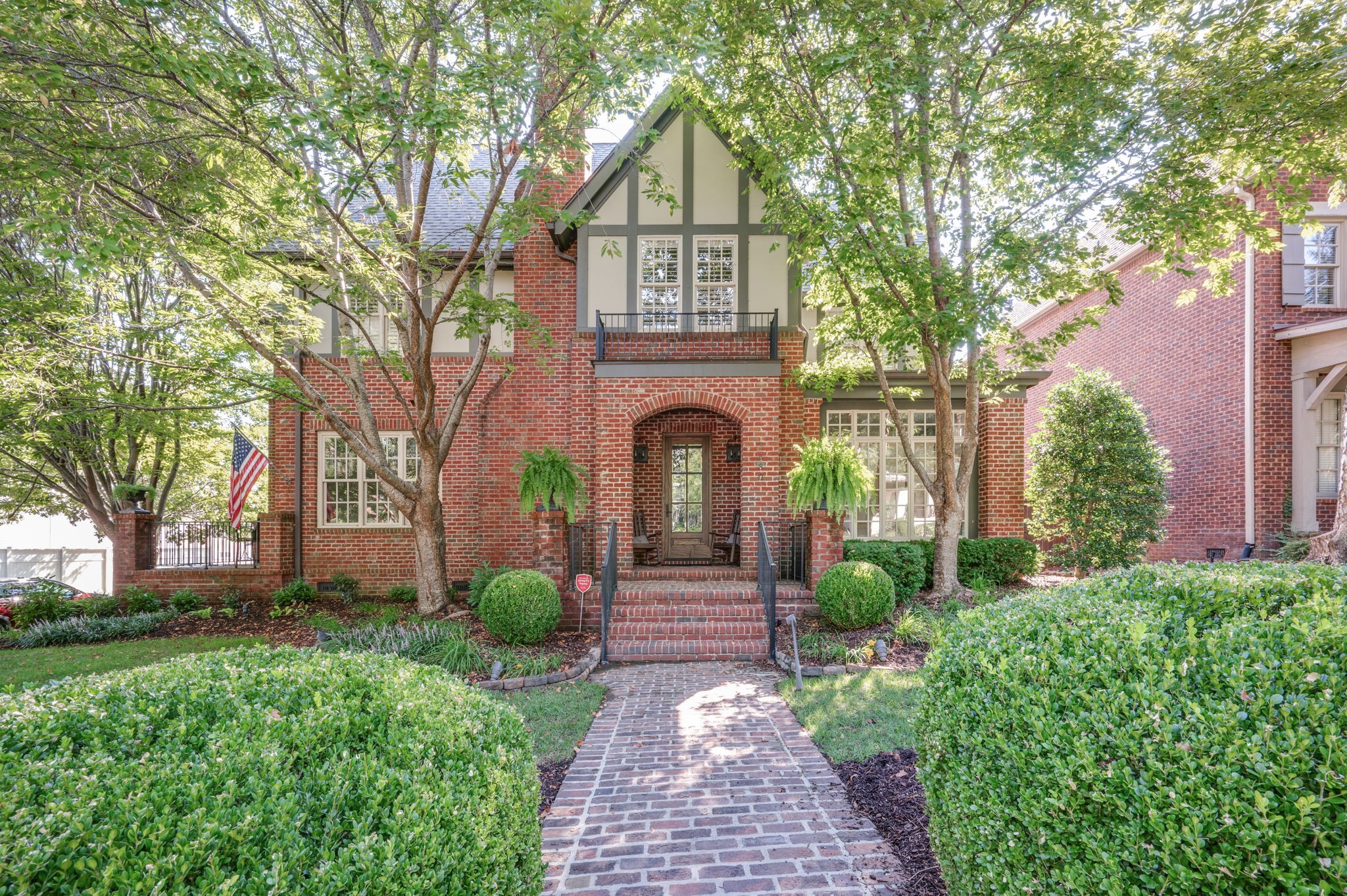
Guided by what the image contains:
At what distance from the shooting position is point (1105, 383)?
10.5 m

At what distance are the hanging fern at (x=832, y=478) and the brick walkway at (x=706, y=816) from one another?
352 centimetres

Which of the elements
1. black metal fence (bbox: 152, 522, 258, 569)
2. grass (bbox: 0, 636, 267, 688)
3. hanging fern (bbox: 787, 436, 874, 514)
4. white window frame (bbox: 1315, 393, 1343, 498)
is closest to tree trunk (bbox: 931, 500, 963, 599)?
hanging fern (bbox: 787, 436, 874, 514)

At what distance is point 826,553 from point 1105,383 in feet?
20.7

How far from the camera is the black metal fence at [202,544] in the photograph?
1122 centimetres

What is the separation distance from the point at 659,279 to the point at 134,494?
10.3m

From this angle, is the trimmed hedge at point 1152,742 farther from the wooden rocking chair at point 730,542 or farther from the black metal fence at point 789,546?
the wooden rocking chair at point 730,542

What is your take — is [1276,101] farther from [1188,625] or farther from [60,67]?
[60,67]

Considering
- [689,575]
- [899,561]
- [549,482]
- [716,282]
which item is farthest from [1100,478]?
[549,482]

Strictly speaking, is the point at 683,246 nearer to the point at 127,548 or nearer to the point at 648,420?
the point at 648,420

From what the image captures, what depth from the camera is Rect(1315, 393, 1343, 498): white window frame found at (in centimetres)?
1021

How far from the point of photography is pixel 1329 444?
33.8 ft

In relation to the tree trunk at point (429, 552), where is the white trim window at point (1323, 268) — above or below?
above

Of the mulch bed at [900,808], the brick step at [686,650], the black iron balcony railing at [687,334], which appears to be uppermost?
the black iron balcony railing at [687,334]

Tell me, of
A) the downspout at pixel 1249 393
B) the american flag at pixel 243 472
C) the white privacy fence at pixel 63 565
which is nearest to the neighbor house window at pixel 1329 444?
the downspout at pixel 1249 393
